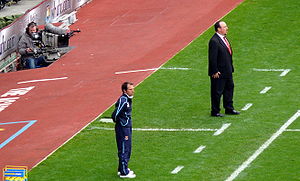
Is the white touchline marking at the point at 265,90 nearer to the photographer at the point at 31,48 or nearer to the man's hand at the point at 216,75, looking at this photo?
the man's hand at the point at 216,75

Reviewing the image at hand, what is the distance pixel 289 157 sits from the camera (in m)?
21.3

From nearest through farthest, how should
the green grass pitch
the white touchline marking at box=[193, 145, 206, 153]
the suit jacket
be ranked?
the green grass pitch
the white touchline marking at box=[193, 145, 206, 153]
the suit jacket

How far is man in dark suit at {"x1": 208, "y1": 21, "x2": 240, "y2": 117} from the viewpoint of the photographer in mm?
24047

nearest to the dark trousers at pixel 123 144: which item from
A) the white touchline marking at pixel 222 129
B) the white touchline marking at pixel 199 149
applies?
the white touchline marking at pixel 199 149

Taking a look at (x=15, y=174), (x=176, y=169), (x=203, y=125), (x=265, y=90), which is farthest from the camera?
(x=265, y=90)

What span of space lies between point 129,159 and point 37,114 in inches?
227

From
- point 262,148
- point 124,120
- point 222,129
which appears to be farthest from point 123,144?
point 222,129

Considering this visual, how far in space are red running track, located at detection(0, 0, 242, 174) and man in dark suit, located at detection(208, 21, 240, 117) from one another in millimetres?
3392

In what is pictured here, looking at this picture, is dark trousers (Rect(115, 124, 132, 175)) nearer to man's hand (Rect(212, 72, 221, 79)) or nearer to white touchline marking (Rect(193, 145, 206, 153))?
white touchline marking (Rect(193, 145, 206, 153))

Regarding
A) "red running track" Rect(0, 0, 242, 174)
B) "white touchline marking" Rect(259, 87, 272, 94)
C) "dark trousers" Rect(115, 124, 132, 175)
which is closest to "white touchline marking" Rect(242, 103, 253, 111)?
"white touchline marking" Rect(259, 87, 272, 94)

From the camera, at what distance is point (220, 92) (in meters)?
24.2

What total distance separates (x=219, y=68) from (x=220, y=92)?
60 cm

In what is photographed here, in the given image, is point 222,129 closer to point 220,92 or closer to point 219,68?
point 220,92

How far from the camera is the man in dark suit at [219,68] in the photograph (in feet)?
78.9
